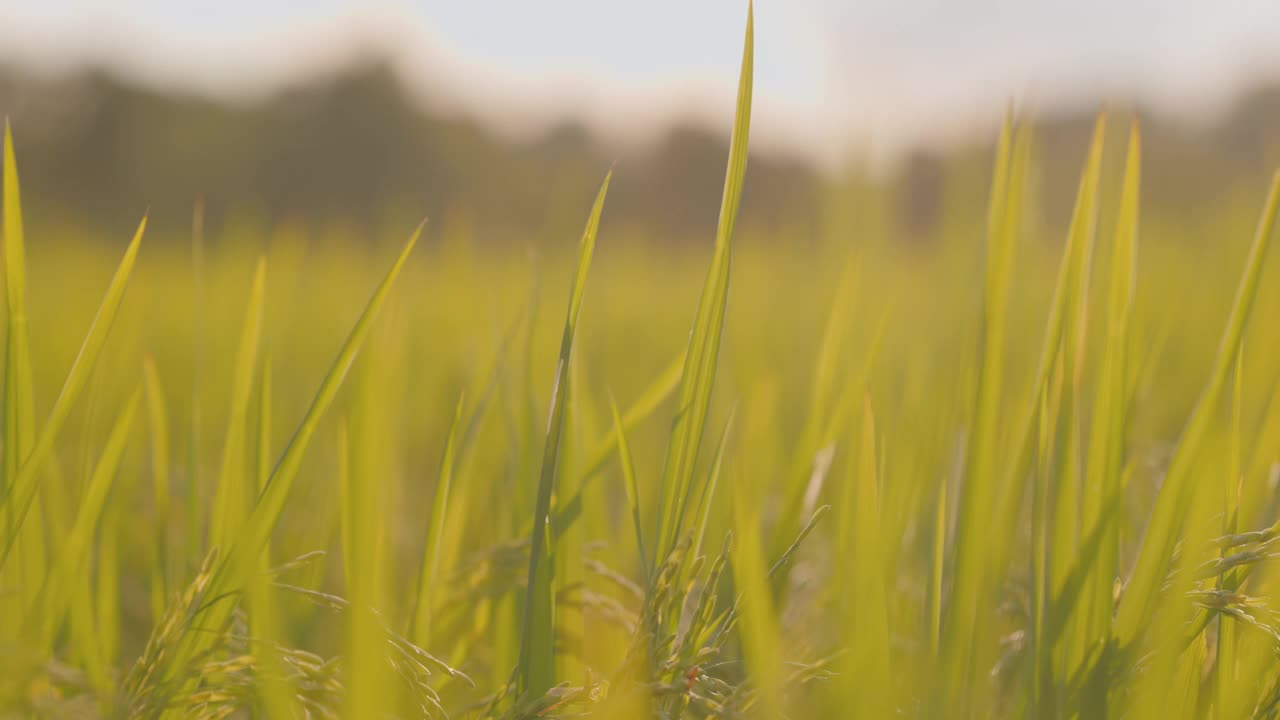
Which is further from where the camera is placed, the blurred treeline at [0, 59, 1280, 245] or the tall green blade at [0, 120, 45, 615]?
the blurred treeline at [0, 59, 1280, 245]

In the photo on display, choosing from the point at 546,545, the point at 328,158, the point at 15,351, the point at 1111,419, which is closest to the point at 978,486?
the point at 1111,419

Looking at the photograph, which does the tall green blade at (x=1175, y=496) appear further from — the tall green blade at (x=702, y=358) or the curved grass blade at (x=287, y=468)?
the curved grass blade at (x=287, y=468)

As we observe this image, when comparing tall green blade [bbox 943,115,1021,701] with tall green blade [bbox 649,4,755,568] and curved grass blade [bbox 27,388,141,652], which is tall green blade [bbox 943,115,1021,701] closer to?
tall green blade [bbox 649,4,755,568]

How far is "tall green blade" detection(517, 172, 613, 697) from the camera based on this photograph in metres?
0.33

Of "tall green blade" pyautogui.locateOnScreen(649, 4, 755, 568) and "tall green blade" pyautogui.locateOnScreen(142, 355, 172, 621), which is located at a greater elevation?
"tall green blade" pyautogui.locateOnScreen(649, 4, 755, 568)

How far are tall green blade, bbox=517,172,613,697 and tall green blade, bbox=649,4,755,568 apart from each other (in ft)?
0.16

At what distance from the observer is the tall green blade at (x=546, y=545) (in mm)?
333

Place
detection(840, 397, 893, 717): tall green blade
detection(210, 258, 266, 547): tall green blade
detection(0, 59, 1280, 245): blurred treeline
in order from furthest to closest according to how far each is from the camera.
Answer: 1. detection(0, 59, 1280, 245): blurred treeline
2. detection(210, 258, 266, 547): tall green blade
3. detection(840, 397, 893, 717): tall green blade

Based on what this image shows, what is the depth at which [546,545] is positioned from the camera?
0.38 m

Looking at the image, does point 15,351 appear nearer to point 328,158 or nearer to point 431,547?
point 431,547

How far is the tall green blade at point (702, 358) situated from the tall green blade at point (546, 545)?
49 mm

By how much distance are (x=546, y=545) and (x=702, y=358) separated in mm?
111

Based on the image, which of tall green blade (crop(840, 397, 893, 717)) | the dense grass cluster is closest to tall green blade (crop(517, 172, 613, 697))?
the dense grass cluster

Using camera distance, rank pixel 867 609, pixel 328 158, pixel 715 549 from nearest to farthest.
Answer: pixel 867 609 → pixel 715 549 → pixel 328 158
